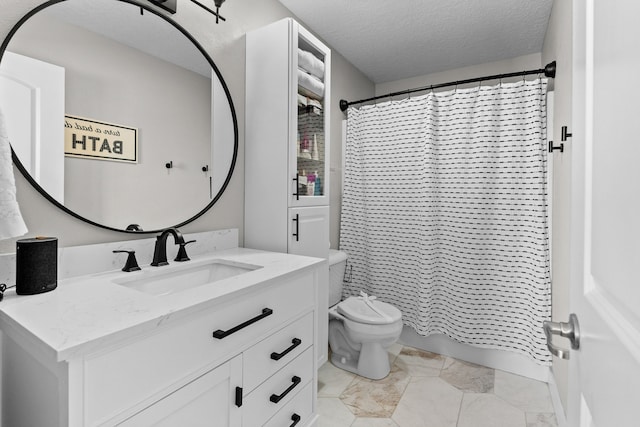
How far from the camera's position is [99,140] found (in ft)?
4.15

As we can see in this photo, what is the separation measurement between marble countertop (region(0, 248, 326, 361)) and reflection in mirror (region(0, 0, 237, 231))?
34cm

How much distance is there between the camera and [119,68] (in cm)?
131

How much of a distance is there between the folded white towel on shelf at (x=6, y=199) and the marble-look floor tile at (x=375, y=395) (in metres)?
1.70

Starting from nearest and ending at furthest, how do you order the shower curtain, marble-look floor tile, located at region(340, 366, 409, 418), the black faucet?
the black faucet
marble-look floor tile, located at region(340, 366, 409, 418)
the shower curtain

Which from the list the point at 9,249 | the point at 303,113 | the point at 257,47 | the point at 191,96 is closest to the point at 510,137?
the point at 303,113

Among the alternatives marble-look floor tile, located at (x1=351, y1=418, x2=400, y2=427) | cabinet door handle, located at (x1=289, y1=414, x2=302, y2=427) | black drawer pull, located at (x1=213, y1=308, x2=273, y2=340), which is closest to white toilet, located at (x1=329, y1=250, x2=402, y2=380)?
marble-look floor tile, located at (x1=351, y1=418, x2=400, y2=427)

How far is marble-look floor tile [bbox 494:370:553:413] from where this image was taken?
188 cm

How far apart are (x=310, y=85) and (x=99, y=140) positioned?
3.78 ft

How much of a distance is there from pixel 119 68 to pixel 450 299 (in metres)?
2.35

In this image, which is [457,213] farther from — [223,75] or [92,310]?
[92,310]

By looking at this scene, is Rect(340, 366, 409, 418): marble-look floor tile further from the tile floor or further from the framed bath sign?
the framed bath sign

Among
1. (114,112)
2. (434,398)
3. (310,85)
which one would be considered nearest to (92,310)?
(114,112)

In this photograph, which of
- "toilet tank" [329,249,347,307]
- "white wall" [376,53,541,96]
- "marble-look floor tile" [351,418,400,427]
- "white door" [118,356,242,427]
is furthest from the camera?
"white wall" [376,53,541,96]

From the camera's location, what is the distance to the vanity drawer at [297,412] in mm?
1283
